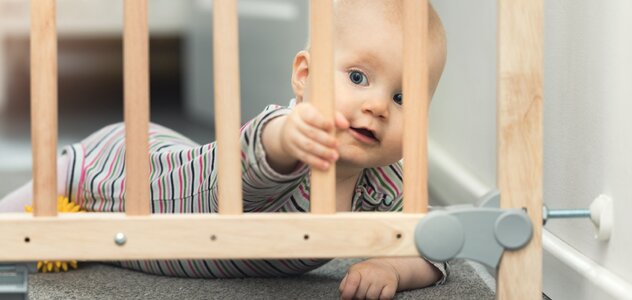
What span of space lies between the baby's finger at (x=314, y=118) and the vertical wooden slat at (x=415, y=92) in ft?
0.21

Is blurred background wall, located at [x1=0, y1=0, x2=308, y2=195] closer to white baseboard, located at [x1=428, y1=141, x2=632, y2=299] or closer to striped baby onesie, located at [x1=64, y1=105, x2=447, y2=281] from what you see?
striped baby onesie, located at [x1=64, y1=105, x2=447, y2=281]

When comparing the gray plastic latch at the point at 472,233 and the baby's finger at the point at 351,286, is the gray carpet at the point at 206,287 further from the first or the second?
the gray plastic latch at the point at 472,233

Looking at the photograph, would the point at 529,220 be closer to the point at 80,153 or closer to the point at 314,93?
the point at 314,93

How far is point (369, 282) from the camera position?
1.00 metres

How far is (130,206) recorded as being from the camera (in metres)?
0.78

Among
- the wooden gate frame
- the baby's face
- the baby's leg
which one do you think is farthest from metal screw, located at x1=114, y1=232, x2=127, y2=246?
the baby's leg

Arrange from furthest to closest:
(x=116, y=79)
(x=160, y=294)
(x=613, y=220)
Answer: (x=116, y=79), (x=160, y=294), (x=613, y=220)

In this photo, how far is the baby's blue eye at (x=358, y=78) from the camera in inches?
36.3

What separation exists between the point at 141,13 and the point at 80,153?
56 centimetres

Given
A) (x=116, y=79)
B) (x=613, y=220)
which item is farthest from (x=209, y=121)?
(x=613, y=220)

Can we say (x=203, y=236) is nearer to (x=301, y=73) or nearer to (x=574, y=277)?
(x=301, y=73)

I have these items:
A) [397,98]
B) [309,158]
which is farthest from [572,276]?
[309,158]

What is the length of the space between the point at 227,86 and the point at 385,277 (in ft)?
1.08

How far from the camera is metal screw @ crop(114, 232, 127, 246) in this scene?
0.78 meters
